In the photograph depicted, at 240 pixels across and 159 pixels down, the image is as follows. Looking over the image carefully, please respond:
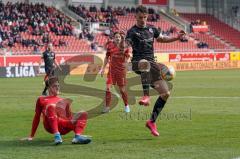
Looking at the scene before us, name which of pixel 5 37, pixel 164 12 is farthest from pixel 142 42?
pixel 164 12

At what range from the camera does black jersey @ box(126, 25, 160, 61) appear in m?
11.1

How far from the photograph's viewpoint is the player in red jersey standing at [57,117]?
30.7ft

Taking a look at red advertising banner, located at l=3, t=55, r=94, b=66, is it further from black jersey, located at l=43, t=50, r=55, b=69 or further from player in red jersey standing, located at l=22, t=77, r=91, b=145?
player in red jersey standing, located at l=22, t=77, r=91, b=145

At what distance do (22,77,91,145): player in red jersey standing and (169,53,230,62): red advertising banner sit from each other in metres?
37.5

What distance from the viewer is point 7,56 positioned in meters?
36.5

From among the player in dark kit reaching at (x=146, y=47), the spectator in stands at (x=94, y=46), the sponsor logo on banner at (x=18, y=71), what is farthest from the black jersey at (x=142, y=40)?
the spectator in stands at (x=94, y=46)

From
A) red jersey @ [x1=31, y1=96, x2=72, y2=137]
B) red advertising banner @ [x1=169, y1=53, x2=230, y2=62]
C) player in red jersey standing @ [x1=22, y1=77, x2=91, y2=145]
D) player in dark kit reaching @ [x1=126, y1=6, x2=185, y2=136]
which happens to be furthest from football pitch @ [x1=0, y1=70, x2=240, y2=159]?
red advertising banner @ [x1=169, y1=53, x2=230, y2=62]

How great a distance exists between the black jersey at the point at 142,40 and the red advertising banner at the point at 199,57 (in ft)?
117

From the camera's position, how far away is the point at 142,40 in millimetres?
11102

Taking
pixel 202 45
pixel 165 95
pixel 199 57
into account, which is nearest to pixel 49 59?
pixel 165 95

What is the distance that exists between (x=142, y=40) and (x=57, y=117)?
2.56 metres

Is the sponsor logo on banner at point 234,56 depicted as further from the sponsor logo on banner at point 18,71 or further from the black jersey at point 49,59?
the black jersey at point 49,59

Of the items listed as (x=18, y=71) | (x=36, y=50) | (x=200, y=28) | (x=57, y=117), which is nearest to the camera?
(x=57, y=117)

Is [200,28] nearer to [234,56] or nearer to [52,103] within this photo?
[234,56]
